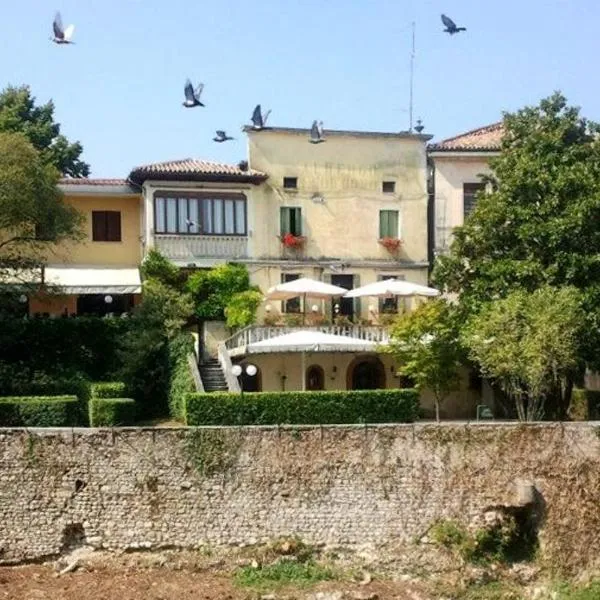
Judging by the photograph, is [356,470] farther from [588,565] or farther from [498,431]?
[588,565]

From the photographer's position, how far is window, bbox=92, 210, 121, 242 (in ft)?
145

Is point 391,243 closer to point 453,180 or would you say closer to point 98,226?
Answer: point 453,180

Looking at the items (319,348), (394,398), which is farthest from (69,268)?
(394,398)

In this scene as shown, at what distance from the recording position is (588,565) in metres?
27.1

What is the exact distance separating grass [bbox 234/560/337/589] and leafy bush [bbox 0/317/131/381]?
46.4 feet

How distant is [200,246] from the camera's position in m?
42.7

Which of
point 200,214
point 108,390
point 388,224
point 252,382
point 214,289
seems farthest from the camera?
point 388,224

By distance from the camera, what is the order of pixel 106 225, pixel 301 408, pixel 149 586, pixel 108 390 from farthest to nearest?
pixel 106 225 < pixel 108 390 < pixel 301 408 < pixel 149 586

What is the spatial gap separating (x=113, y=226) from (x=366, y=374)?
1197 centimetres

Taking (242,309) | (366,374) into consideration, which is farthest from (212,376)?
(366,374)

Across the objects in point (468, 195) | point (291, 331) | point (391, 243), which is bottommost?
point (291, 331)

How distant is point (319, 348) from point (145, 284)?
8.09 metres

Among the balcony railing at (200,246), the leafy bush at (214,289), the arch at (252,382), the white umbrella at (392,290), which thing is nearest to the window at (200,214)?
the balcony railing at (200,246)

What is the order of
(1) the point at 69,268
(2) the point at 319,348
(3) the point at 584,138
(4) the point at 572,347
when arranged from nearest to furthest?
(4) the point at 572,347
(2) the point at 319,348
(3) the point at 584,138
(1) the point at 69,268
